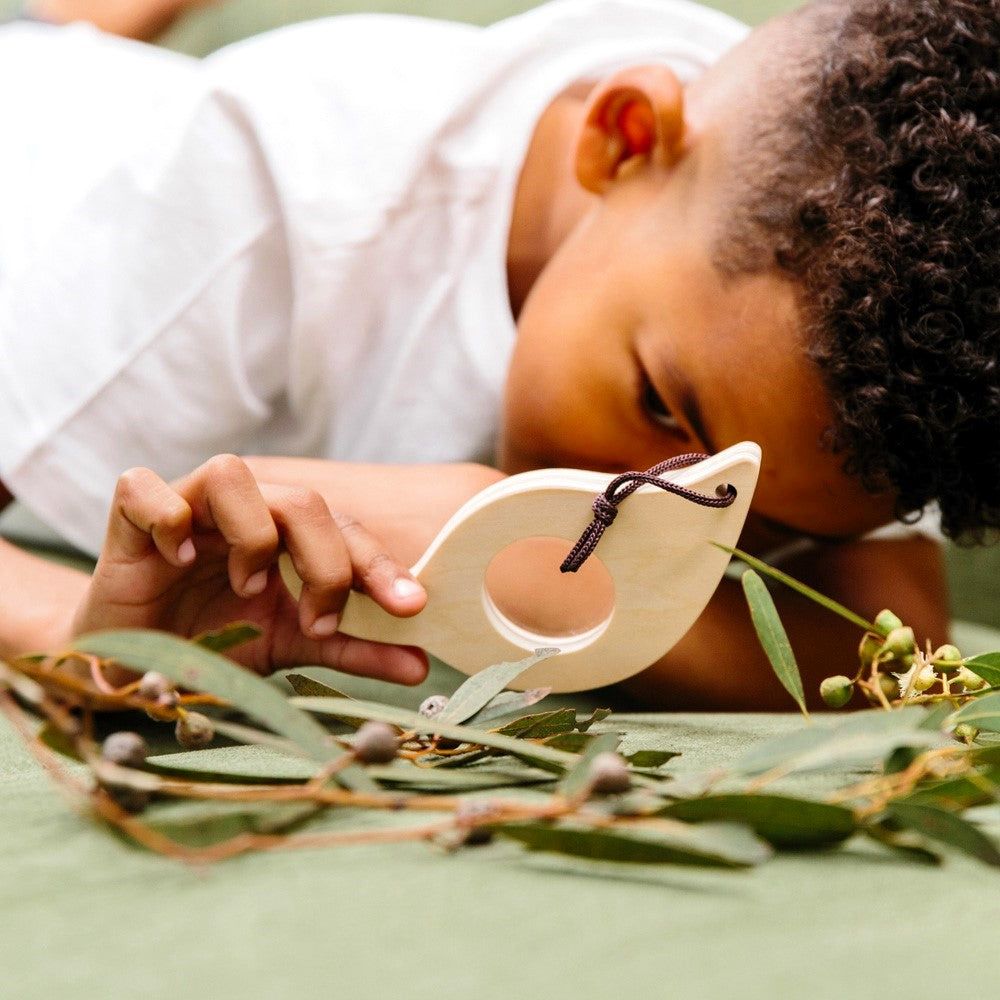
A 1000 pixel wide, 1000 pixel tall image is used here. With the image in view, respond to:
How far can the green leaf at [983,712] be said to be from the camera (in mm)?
362

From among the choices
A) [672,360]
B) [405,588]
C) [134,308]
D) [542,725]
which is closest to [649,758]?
[542,725]

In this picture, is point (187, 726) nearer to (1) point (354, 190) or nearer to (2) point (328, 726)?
(2) point (328, 726)

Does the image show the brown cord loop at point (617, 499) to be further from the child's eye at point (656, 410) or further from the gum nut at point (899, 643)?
the child's eye at point (656, 410)

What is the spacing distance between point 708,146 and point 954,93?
0.15 m

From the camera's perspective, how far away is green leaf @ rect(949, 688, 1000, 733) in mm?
362

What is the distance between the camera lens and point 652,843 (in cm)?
27

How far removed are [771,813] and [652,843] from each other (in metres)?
0.04

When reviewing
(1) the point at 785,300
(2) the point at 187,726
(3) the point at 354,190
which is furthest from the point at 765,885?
(3) the point at 354,190

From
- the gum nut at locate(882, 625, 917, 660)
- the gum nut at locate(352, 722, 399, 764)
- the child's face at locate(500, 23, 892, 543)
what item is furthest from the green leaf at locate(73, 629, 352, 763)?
the child's face at locate(500, 23, 892, 543)

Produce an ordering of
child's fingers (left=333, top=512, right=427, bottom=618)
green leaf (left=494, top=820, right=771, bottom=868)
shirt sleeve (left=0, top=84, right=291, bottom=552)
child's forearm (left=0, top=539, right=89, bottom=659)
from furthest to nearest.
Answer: shirt sleeve (left=0, top=84, right=291, bottom=552) → child's forearm (left=0, top=539, right=89, bottom=659) → child's fingers (left=333, top=512, right=427, bottom=618) → green leaf (left=494, top=820, right=771, bottom=868)

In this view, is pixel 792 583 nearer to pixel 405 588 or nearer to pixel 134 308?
pixel 405 588

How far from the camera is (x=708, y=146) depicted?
0.69 meters

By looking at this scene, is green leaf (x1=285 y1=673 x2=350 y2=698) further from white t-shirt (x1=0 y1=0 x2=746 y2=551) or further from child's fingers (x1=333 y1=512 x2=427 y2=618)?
white t-shirt (x1=0 y1=0 x2=746 y2=551)

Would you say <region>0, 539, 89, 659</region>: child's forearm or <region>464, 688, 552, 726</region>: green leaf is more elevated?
<region>464, 688, 552, 726</region>: green leaf
